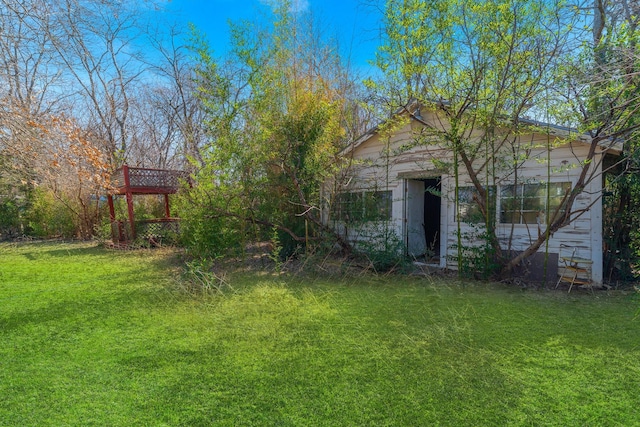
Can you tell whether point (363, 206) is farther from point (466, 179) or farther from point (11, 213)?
point (11, 213)

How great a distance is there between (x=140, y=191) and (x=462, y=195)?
769 centimetres

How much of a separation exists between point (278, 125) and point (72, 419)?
4893mm

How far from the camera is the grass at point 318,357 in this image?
192cm

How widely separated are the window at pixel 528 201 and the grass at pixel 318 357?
130 centimetres

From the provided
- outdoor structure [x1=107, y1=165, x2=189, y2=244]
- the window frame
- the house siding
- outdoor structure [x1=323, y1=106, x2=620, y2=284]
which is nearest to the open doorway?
outdoor structure [x1=323, y1=106, x2=620, y2=284]

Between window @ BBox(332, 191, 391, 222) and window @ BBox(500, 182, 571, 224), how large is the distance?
2.13m

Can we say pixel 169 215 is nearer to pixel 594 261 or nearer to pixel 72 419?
pixel 72 419

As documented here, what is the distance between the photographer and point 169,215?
32.1ft

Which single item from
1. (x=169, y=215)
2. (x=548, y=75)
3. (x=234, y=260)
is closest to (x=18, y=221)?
(x=169, y=215)

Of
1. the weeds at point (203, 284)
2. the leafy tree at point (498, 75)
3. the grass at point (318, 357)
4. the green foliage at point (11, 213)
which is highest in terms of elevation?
the leafy tree at point (498, 75)

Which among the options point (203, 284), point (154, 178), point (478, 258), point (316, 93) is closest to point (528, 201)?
point (478, 258)

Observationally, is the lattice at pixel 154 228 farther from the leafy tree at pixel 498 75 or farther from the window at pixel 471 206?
the window at pixel 471 206

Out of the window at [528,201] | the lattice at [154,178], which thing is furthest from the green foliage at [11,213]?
the window at [528,201]

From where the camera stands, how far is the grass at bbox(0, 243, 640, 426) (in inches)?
75.4
